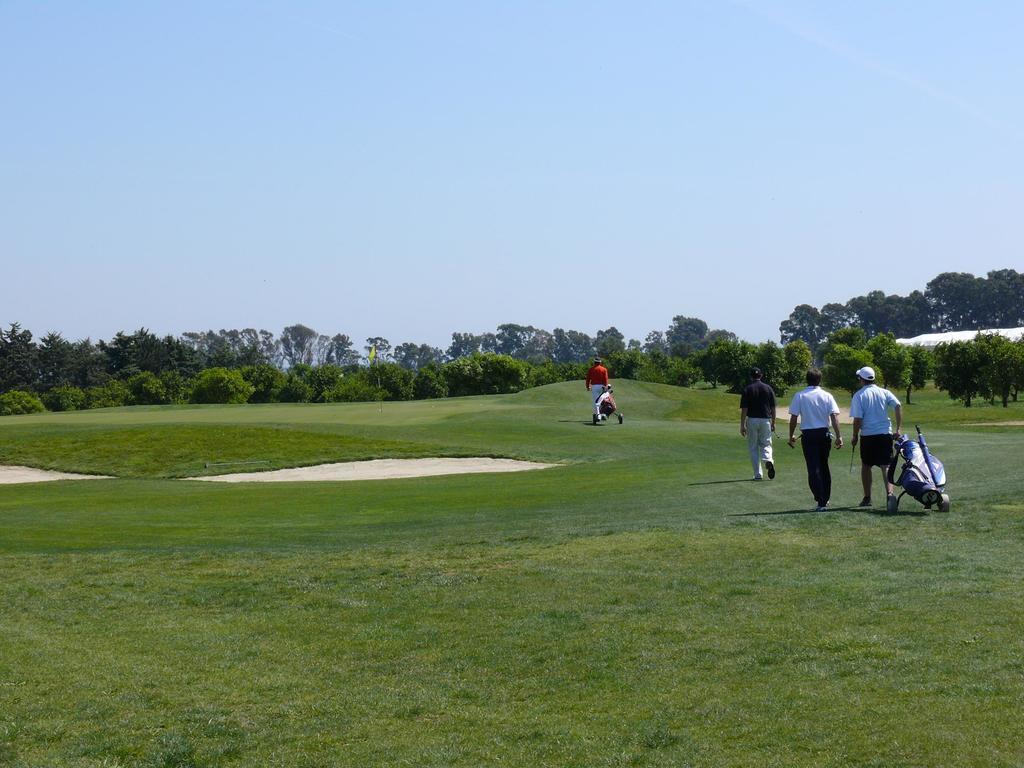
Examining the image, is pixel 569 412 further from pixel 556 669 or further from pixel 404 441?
pixel 556 669

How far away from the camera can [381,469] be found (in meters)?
35.1

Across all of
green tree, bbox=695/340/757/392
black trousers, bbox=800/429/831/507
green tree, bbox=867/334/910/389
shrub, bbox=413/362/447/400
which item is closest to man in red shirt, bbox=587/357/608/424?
black trousers, bbox=800/429/831/507

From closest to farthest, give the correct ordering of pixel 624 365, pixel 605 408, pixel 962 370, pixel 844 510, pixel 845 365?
pixel 844 510 → pixel 605 408 → pixel 962 370 → pixel 845 365 → pixel 624 365

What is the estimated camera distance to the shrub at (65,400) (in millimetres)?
110562

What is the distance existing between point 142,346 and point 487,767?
483ft

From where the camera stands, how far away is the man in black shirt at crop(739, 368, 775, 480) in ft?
72.8

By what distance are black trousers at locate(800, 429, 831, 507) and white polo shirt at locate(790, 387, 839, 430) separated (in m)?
0.12

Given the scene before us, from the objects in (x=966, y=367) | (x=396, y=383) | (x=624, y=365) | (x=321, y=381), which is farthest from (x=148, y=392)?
(x=966, y=367)

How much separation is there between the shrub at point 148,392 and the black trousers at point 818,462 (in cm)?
10358

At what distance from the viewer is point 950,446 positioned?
28484 mm

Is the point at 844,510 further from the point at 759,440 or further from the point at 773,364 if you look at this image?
the point at 773,364

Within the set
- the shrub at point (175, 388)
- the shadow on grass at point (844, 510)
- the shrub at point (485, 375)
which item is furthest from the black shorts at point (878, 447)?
the shrub at point (175, 388)

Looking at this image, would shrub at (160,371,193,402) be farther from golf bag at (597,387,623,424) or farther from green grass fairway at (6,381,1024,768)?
green grass fairway at (6,381,1024,768)

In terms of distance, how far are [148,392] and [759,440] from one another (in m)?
100
